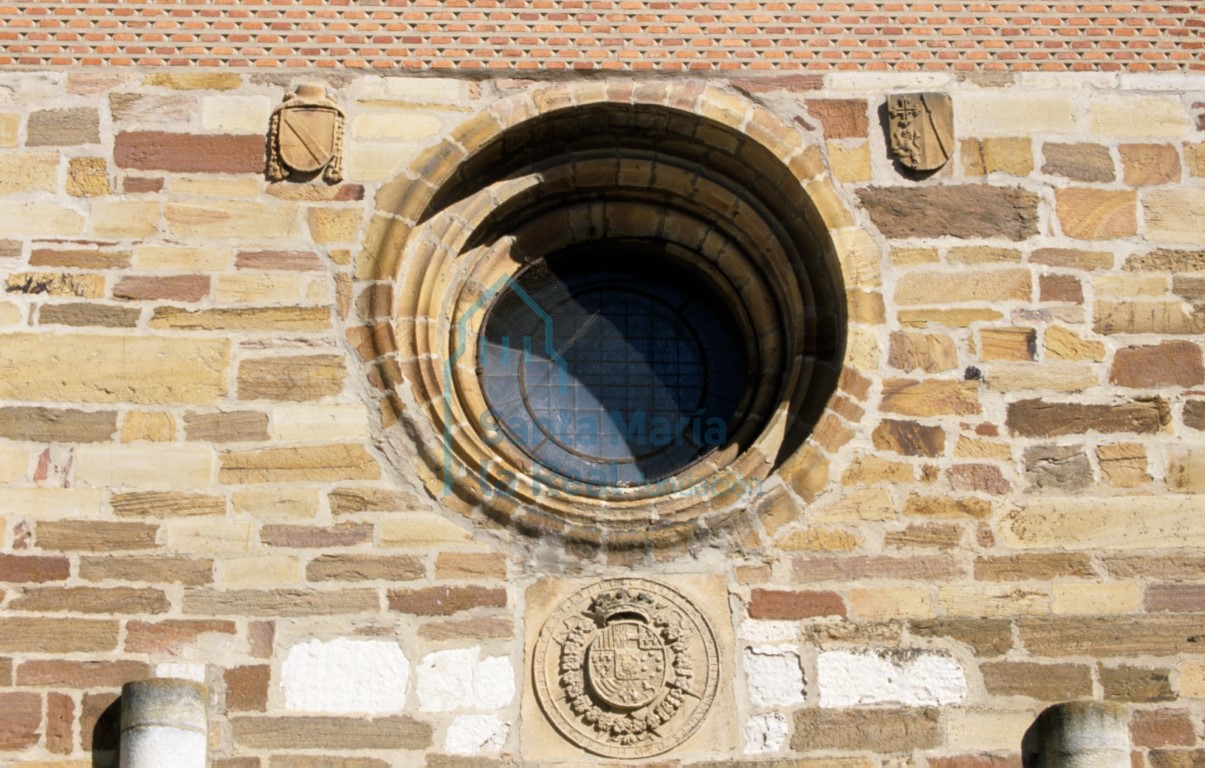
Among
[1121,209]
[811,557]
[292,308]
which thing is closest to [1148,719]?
[811,557]

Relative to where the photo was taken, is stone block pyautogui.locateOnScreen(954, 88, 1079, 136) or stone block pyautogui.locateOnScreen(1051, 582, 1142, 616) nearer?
stone block pyautogui.locateOnScreen(1051, 582, 1142, 616)

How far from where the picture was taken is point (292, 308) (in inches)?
281

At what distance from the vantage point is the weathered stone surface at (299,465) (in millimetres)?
6910

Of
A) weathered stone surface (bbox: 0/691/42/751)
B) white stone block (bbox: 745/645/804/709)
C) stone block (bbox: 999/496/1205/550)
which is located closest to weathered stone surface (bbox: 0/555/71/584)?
weathered stone surface (bbox: 0/691/42/751)

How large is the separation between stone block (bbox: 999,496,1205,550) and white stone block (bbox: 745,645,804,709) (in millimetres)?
975

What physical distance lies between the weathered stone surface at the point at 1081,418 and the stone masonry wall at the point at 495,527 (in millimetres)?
14

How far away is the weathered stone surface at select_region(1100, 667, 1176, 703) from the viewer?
22.1ft

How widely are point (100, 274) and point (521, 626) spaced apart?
2.20 meters

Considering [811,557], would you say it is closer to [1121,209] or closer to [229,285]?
[1121,209]

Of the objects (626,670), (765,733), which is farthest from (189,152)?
(765,733)

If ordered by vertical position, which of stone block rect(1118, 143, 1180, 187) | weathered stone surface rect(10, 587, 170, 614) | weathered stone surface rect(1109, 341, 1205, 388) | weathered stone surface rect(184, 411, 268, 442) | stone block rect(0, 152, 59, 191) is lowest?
weathered stone surface rect(10, 587, 170, 614)

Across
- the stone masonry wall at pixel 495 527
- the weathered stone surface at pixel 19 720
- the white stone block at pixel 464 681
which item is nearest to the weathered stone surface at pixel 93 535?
the stone masonry wall at pixel 495 527

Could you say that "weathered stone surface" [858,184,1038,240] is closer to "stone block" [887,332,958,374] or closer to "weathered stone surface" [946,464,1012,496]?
"stone block" [887,332,958,374]

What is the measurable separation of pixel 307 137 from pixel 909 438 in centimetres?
269
